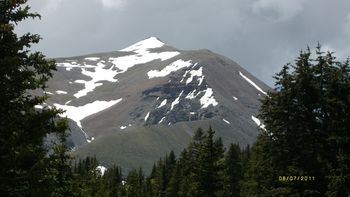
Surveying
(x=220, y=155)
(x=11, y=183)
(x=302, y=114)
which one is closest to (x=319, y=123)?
(x=302, y=114)

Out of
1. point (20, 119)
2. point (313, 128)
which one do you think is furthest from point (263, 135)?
point (20, 119)

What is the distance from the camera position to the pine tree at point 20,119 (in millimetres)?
18219

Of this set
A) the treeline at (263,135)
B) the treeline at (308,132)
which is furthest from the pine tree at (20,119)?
the treeline at (308,132)

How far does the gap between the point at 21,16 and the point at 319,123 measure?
64.6ft

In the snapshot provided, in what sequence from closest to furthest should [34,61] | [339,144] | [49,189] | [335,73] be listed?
[49,189] → [34,61] → [339,144] → [335,73]

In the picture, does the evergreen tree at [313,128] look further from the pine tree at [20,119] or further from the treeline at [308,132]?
the pine tree at [20,119]

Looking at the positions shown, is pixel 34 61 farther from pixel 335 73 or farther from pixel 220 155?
pixel 220 155

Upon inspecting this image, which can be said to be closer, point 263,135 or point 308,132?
point 308,132

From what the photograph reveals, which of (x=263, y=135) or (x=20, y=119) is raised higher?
(x=263, y=135)

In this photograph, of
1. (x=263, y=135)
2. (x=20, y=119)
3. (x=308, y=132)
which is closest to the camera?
(x=20, y=119)

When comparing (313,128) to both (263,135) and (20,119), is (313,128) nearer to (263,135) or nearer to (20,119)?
(263,135)

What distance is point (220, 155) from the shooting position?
49438mm

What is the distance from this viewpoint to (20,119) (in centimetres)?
1883

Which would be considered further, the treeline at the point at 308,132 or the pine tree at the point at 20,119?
the treeline at the point at 308,132
